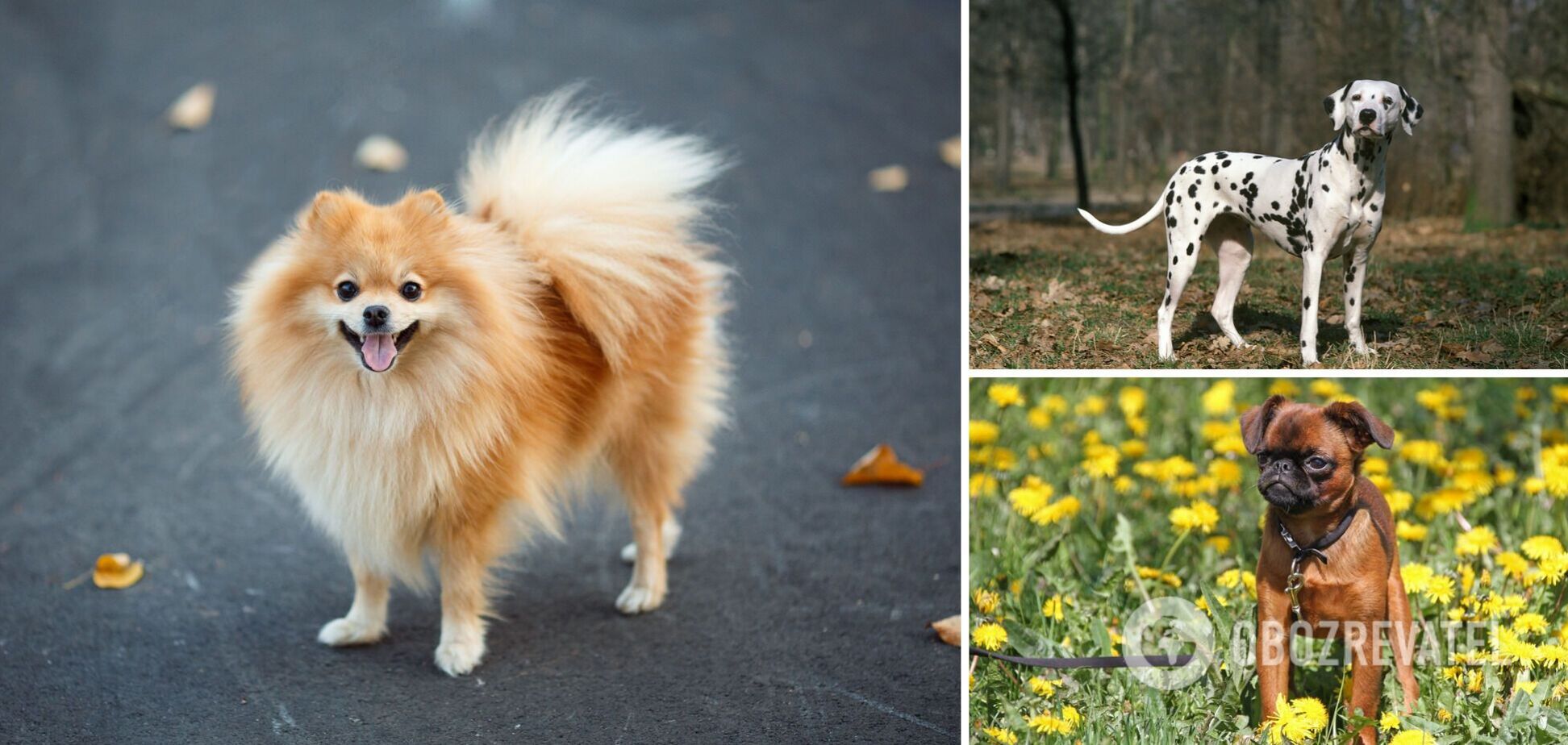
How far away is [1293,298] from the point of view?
9.25 feet

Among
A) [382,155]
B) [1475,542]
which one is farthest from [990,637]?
[382,155]

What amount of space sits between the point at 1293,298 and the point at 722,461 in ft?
10.0

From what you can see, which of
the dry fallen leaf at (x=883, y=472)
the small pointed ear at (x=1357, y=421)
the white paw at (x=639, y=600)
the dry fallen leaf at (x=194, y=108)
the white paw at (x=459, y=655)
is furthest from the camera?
the dry fallen leaf at (x=194, y=108)

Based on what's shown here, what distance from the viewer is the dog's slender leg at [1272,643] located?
2.86 m

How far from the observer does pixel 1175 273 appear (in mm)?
2941

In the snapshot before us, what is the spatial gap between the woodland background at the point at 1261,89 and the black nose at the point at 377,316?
165 cm

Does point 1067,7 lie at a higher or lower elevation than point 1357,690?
higher

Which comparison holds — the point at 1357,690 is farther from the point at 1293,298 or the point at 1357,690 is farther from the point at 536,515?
the point at 536,515

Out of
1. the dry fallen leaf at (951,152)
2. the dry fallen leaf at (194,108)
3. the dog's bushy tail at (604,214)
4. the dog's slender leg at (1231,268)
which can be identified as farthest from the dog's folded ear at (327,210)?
the dry fallen leaf at (194,108)

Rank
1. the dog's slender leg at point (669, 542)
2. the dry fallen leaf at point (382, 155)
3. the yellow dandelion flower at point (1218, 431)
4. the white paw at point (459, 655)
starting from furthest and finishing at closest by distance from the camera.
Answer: the dry fallen leaf at point (382, 155)
the dog's slender leg at point (669, 542)
the yellow dandelion flower at point (1218, 431)
the white paw at point (459, 655)

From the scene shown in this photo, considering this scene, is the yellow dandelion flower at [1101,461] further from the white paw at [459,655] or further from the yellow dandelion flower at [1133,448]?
the white paw at [459,655]

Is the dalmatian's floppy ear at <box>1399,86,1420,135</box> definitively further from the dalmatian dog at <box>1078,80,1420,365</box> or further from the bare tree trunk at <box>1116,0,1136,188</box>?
the bare tree trunk at <box>1116,0,1136,188</box>

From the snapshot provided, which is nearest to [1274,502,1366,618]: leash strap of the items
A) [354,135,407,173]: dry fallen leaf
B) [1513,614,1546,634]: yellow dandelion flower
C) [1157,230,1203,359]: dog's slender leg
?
[1157,230,1203,359]: dog's slender leg

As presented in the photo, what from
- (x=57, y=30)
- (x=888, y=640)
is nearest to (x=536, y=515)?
(x=888, y=640)
